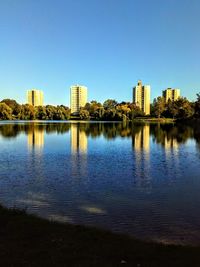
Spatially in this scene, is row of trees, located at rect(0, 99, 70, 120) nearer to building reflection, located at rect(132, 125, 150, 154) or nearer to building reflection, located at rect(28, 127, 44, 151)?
building reflection, located at rect(28, 127, 44, 151)

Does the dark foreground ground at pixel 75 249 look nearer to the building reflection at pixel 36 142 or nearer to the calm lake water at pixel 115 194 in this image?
the calm lake water at pixel 115 194

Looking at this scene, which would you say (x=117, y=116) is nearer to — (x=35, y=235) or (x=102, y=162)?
(x=102, y=162)

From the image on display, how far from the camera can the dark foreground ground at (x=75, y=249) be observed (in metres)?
7.25

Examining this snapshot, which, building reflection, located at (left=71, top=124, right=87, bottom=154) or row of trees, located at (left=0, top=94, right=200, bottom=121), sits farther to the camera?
row of trees, located at (left=0, top=94, right=200, bottom=121)

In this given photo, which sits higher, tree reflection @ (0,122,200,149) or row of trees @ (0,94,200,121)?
row of trees @ (0,94,200,121)

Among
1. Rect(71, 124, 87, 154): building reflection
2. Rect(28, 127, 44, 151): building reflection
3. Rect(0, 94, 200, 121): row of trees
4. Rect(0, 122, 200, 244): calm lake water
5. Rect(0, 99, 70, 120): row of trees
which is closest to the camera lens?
Rect(0, 122, 200, 244): calm lake water

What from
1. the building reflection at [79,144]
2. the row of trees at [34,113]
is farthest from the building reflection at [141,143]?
the row of trees at [34,113]

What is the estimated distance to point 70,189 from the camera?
60.1ft

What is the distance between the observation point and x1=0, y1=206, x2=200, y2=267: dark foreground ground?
7254 millimetres

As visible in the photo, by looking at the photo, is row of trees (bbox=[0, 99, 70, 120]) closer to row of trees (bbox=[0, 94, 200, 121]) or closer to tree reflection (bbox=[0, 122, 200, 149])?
row of trees (bbox=[0, 94, 200, 121])

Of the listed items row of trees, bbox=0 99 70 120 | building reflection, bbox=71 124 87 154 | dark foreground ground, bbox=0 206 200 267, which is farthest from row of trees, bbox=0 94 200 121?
dark foreground ground, bbox=0 206 200 267

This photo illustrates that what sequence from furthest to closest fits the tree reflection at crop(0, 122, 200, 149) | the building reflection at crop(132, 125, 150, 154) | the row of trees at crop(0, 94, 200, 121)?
the row of trees at crop(0, 94, 200, 121) < the tree reflection at crop(0, 122, 200, 149) < the building reflection at crop(132, 125, 150, 154)

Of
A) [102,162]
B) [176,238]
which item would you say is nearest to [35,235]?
[176,238]

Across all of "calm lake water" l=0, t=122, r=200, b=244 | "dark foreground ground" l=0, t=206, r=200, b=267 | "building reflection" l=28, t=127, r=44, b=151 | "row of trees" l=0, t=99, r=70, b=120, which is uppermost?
"row of trees" l=0, t=99, r=70, b=120
